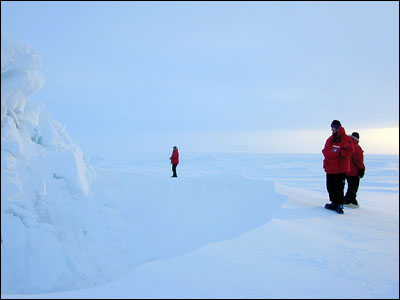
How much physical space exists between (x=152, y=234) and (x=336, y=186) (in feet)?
14.5

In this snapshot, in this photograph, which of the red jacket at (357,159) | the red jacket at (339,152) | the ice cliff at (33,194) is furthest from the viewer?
the red jacket at (357,159)

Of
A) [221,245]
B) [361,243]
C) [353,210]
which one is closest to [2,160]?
[221,245]

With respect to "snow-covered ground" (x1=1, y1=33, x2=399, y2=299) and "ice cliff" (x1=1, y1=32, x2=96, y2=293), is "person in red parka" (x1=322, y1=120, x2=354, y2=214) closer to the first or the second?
"snow-covered ground" (x1=1, y1=33, x2=399, y2=299)

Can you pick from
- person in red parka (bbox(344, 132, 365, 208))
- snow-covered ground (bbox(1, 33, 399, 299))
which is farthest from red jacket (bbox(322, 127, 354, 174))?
person in red parka (bbox(344, 132, 365, 208))

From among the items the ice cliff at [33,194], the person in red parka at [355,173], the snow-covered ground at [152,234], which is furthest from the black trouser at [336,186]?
the ice cliff at [33,194]

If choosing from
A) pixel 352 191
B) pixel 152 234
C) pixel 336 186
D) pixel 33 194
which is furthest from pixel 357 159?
pixel 33 194

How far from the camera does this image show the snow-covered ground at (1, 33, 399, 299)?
86.3 inches

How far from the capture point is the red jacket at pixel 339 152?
4.62m

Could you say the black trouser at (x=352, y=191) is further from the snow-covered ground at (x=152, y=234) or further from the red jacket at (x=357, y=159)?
the snow-covered ground at (x=152, y=234)

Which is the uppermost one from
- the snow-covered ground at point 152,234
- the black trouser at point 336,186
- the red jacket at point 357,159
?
the red jacket at point 357,159

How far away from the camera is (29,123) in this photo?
546cm

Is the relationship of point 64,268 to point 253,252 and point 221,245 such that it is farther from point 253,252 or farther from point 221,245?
point 253,252

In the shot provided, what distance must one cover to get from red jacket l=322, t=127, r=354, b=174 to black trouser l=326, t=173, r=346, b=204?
0.11m

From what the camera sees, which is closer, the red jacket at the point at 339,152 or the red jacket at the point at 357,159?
the red jacket at the point at 339,152
